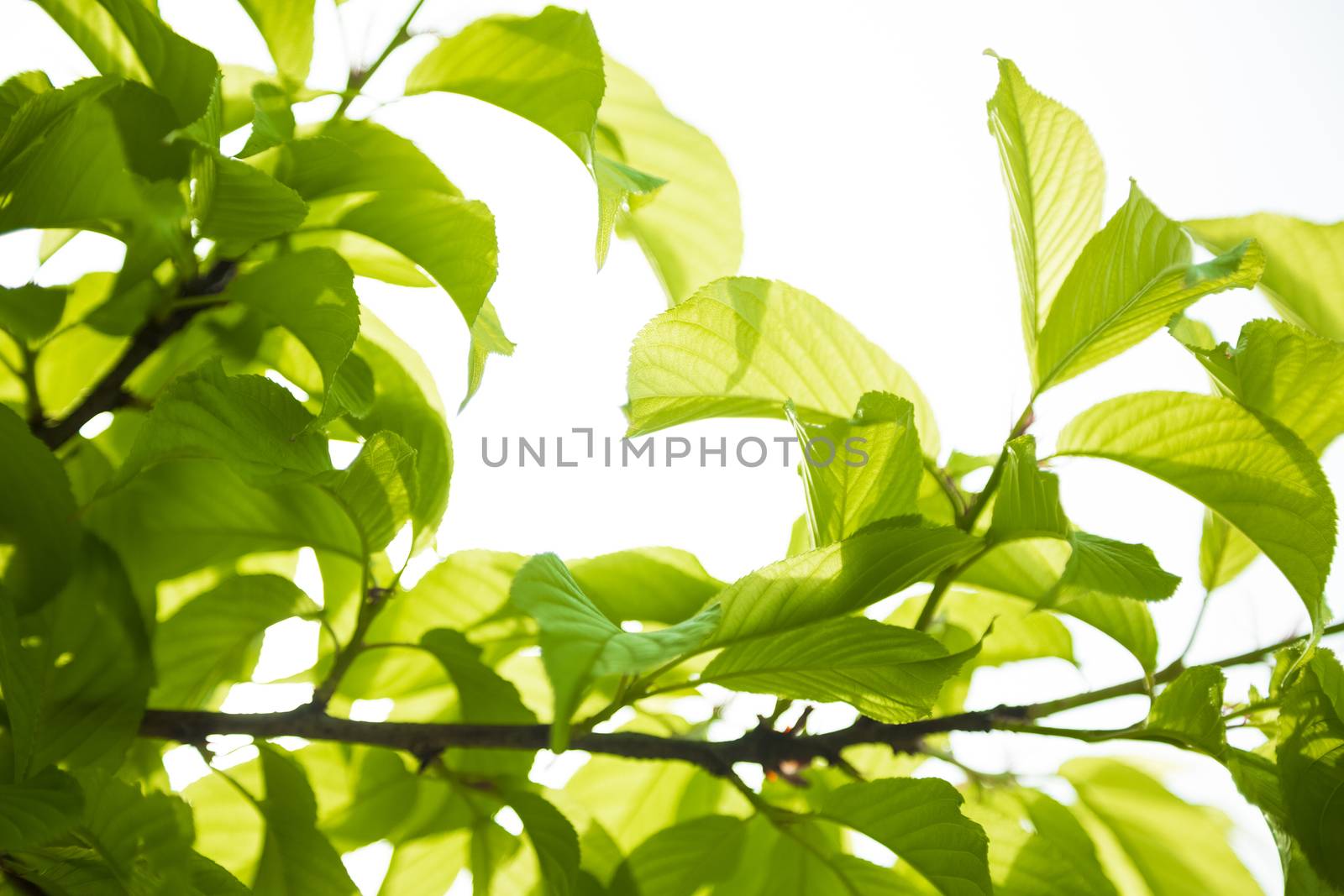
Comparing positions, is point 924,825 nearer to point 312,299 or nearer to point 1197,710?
point 1197,710

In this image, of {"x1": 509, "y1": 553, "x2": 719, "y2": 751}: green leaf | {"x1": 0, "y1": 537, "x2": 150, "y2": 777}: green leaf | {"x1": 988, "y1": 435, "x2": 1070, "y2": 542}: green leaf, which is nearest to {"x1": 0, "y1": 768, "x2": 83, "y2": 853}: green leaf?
{"x1": 0, "y1": 537, "x2": 150, "y2": 777}: green leaf

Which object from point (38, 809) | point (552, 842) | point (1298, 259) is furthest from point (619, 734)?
point (1298, 259)

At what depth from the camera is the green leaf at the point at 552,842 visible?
0.28 m

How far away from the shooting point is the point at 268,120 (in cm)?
27

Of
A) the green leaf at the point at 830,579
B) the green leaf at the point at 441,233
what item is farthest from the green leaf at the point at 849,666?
the green leaf at the point at 441,233

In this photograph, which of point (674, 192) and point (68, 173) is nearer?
point (68, 173)

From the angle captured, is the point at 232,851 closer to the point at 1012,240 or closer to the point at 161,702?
the point at 161,702

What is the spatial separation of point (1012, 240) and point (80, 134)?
0.23 meters

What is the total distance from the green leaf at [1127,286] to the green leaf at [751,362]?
Answer: 0.04m

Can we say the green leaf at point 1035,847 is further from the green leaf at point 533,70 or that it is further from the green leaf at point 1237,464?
the green leaf at point 533,70

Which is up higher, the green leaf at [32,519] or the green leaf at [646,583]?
the green leaf at [32,519]

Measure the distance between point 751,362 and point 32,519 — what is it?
18 centimetres

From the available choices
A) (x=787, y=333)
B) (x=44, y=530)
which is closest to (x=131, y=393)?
(x=44, y=530)

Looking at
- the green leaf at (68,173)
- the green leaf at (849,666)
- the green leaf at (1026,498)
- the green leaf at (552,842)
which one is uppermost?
the green leaf at (68,173)
